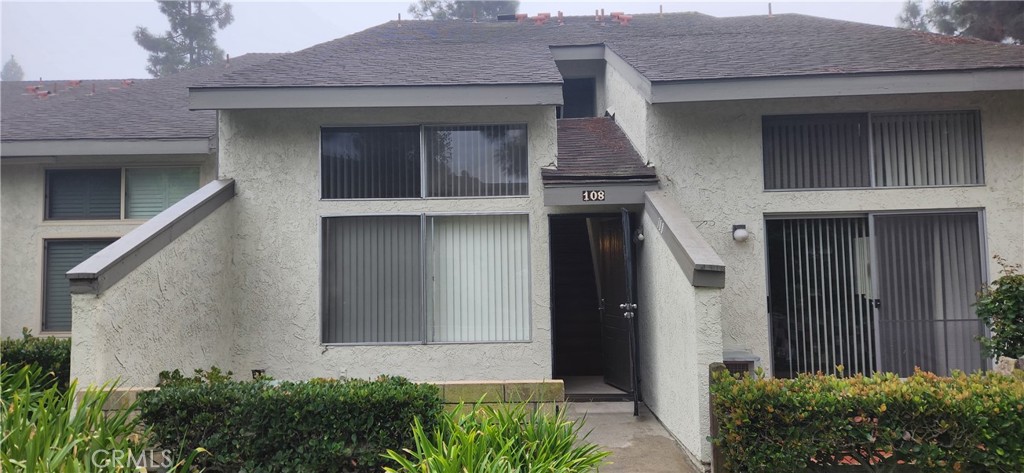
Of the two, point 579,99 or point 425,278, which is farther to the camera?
point 579,99

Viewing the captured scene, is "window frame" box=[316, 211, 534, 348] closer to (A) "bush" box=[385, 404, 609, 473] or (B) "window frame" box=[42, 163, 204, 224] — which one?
(B) "window frame" box=[42, 163, 204, 224]

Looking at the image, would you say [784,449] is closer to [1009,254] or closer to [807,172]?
[807,172]

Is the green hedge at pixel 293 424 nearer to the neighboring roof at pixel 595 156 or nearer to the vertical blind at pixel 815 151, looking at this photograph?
the neighboring roof at pixel 595 156

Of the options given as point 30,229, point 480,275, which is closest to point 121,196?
point 30,229

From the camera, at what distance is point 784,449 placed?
4523 mm

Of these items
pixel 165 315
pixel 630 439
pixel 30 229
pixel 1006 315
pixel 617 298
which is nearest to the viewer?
pixel 630 439

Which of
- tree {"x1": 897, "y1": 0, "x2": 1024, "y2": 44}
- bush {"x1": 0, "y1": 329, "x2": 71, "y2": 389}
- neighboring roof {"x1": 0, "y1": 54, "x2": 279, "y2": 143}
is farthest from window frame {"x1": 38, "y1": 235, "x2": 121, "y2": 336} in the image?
tree {"x1": 897, "y1": 0, "x2": 1024, "y2": 44}

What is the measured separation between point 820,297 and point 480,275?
13.2 ft

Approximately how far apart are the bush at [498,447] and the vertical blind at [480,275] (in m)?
2.99

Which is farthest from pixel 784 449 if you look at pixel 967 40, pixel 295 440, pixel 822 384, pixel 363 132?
pixel 967 40

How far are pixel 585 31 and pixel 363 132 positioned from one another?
5748 mm

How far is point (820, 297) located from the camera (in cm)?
751

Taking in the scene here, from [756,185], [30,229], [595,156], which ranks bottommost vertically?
[30,229]

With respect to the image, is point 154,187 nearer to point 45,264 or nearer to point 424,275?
point 45,264
